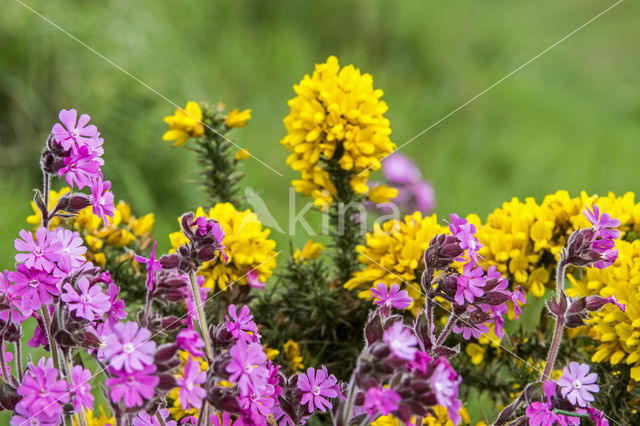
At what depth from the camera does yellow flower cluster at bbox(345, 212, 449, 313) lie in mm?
864

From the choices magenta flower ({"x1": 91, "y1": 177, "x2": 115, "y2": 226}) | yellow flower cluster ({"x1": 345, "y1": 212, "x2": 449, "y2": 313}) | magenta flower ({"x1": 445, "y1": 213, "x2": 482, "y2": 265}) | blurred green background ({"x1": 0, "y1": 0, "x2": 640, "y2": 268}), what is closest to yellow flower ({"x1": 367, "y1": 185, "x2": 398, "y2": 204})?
yellow flower cluster ({"x1": 345, "y1": 212, "x2": 449, "y2": 313})

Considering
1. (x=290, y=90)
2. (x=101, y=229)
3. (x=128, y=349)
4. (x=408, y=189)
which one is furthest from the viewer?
(x=290, y=90)

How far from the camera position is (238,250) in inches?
34.0

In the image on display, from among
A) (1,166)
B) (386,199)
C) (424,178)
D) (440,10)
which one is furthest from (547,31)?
(386,199)

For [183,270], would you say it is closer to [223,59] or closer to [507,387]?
[507,387]

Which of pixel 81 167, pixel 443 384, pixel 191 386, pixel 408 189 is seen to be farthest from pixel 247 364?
pixel 408 189

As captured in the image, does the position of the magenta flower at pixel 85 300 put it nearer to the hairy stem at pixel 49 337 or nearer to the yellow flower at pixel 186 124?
the hairy stem at pixel 49 337

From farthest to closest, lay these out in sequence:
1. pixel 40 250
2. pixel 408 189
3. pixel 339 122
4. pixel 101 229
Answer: pixel 408 189
pixel 101 229
pixel 339 122
pixel 40 250

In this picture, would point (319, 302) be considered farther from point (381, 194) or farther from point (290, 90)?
point (290, 90)

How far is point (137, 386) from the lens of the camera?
51 cm

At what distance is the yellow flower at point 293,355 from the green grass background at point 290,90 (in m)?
0.89

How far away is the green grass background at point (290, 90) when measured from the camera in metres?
2.15

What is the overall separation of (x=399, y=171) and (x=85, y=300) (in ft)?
5.35

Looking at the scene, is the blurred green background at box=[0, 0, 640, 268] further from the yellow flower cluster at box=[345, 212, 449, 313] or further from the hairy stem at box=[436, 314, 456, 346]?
the hairy stem at box=[436, 314, 456, 346]
